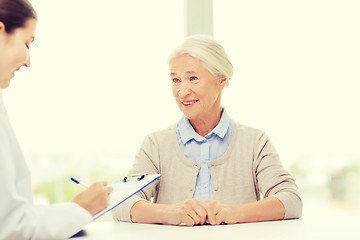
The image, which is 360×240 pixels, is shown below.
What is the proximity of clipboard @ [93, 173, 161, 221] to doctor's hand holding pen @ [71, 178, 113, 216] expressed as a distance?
0.01 metres

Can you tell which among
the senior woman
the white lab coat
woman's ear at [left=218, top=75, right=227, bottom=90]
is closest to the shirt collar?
the senior woman

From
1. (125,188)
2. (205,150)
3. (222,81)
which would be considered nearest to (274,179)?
(205,150)

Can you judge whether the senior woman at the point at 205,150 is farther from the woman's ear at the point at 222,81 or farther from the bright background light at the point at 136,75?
the bright background light at the point at 136,75

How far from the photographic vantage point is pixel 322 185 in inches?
135

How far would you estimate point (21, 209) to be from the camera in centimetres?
92

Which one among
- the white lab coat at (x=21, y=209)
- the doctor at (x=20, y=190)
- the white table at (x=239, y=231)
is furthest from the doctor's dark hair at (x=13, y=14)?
the white table at (x=239, y=231)

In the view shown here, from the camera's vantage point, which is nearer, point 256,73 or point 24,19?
point 24,19

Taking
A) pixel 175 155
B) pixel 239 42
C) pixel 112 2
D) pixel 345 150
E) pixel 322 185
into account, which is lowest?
pixel 322 185

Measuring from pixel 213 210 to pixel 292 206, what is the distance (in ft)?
1.11

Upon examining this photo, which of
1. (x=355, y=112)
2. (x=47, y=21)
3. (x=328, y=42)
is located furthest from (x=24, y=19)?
(x=355, y=112)

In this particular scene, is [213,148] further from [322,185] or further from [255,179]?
[322,185]

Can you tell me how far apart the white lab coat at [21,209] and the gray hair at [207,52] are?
1031 millimetres

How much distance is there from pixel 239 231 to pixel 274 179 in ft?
1.65

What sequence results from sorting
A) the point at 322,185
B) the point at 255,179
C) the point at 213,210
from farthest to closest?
the point at 322,185
the point at 255,179
the point at 213,210
